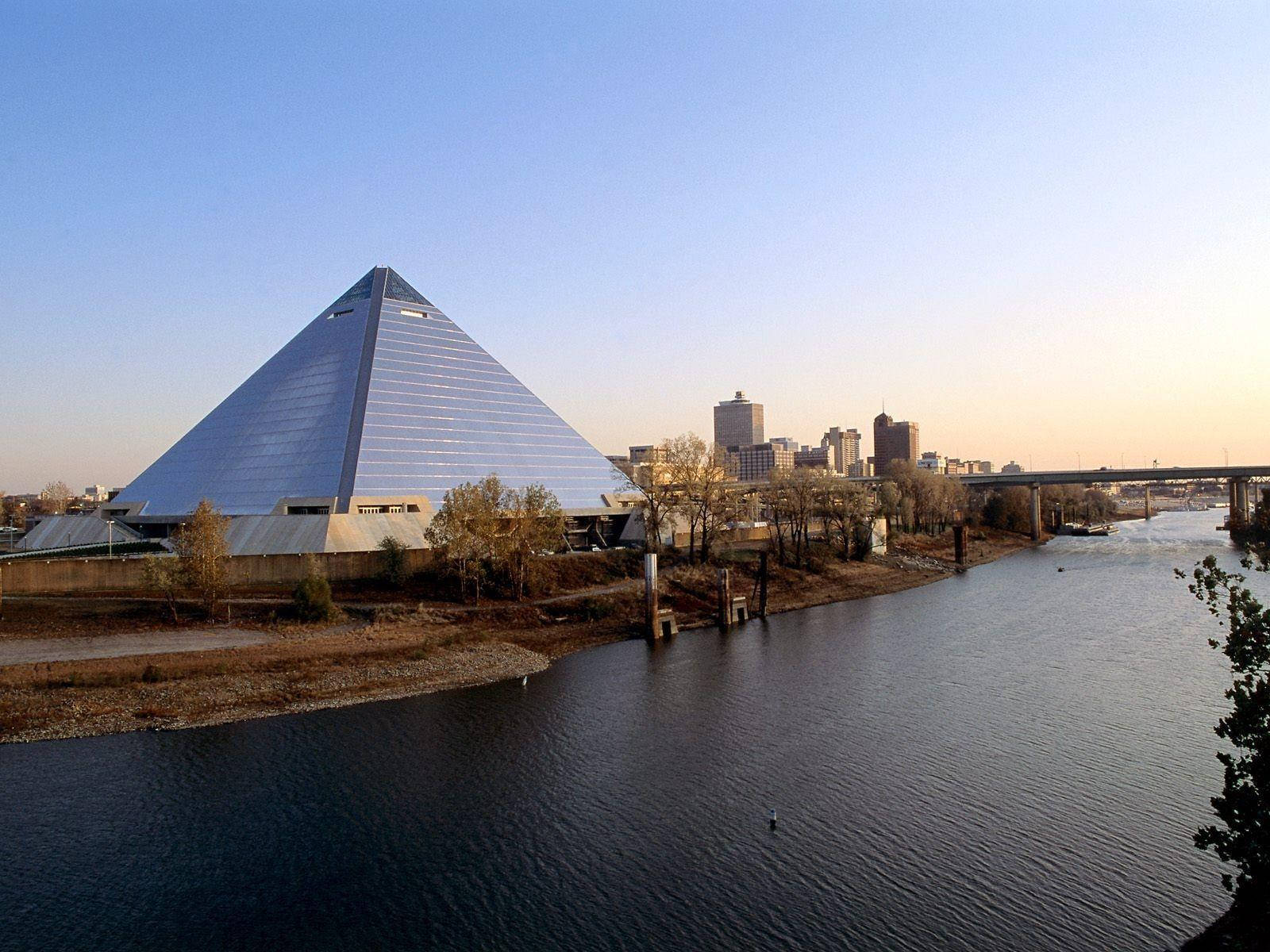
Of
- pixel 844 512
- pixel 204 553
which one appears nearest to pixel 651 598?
pixel 204 553

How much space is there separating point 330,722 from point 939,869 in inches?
774

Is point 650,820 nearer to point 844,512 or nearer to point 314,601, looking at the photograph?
point 314,601

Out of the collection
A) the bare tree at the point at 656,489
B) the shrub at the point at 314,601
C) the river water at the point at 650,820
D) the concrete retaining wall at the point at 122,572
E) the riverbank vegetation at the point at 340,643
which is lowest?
the river water at the point at 650,820

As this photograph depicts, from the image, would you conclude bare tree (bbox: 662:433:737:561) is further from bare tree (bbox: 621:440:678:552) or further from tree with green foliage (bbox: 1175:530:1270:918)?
tree with green foliage (bbox: 1175:530:1270:918)

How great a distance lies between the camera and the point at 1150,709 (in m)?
30.3

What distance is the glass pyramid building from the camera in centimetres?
5734

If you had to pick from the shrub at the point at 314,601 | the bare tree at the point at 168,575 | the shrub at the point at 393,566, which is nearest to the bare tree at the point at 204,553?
the bare tree at the point at 168,575

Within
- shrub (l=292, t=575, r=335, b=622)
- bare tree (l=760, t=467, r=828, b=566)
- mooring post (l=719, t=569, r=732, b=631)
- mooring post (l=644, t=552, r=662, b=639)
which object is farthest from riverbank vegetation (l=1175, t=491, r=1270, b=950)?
bare tree (l=760, t=467, r=828, b=566)

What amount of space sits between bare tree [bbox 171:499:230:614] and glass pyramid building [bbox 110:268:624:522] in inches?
532

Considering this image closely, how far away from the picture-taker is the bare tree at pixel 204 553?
3931 centimetres

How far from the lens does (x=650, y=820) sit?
70.8 feet

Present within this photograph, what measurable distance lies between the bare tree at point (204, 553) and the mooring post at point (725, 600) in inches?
1043

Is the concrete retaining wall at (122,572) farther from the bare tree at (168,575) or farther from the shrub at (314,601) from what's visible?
the shrub at (314,601)

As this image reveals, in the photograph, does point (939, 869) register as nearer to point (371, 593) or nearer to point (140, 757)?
point (140, 757)
